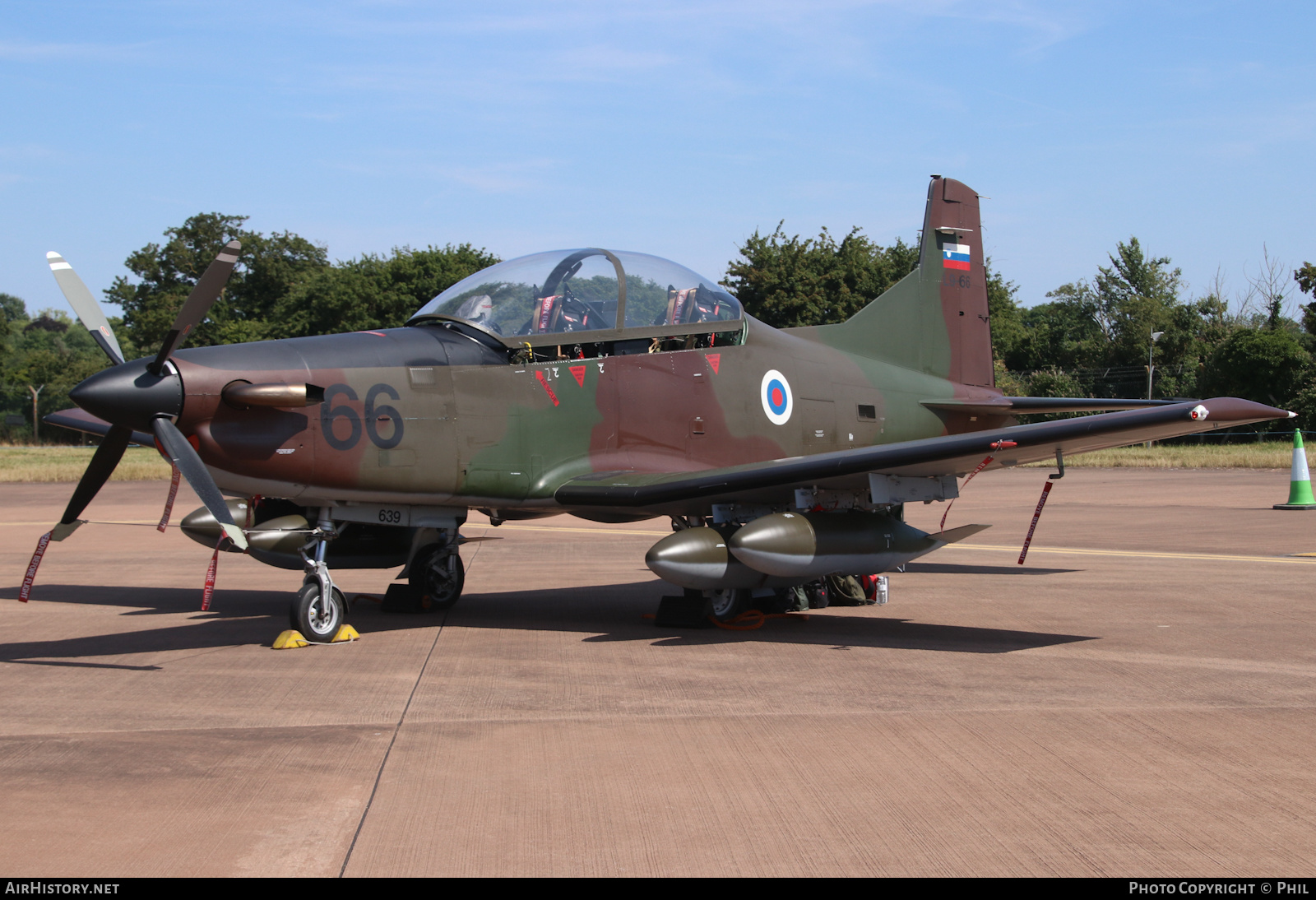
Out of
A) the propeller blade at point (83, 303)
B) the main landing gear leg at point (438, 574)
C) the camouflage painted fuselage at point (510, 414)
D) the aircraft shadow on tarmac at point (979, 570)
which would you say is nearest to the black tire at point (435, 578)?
the main landing gear leg at point (438, 574)

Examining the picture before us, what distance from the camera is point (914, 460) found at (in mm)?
7602

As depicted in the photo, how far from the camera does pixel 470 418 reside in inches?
Result: 314

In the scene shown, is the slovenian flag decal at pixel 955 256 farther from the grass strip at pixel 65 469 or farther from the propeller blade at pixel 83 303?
the grass strip at pixel 65 469

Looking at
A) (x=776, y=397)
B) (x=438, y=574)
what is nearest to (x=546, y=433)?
(x=438, y=574)

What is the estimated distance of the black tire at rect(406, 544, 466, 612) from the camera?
9.32 m

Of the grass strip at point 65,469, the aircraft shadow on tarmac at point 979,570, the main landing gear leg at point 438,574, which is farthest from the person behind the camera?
the grass strip at point 65,469

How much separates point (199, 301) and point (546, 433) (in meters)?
2.62

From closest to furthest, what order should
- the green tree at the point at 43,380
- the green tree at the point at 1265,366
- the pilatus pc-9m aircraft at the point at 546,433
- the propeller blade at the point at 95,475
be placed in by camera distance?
the pilatus pc-9m aircraft at the point at 546,433 < the propeller blade at the point at 95,475 < the green tree at the point at 1265,366 < the green tree at the point at 43,380

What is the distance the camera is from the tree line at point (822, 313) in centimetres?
4872

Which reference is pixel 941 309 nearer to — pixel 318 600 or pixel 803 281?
pixel 318 600

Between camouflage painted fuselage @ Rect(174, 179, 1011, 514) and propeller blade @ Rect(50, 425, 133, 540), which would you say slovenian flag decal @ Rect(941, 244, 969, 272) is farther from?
propeller blade @ Rect(50, 425, 133, 540)

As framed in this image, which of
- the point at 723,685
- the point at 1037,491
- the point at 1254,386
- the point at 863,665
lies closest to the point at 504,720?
the point at 723,685

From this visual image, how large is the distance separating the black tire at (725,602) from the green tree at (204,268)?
7051cm

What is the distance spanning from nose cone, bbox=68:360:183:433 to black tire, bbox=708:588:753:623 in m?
4.19
